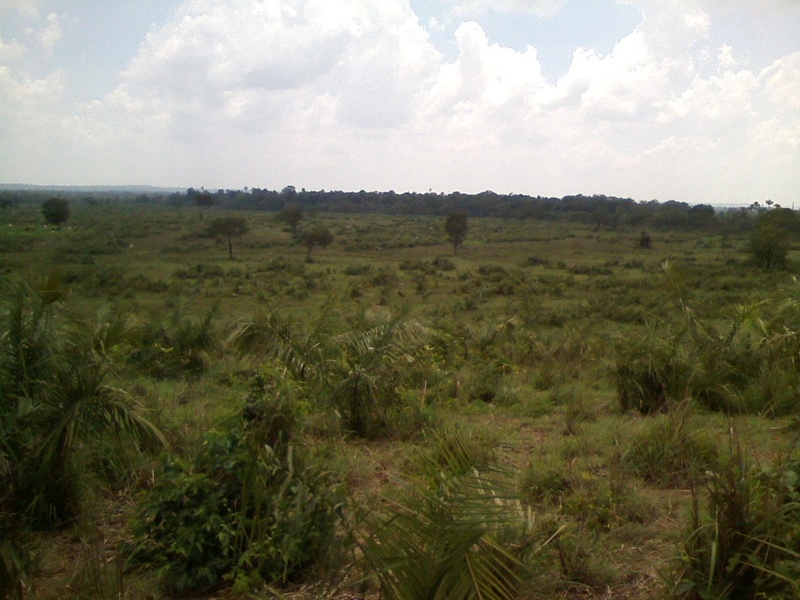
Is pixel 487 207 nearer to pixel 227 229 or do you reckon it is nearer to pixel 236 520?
pixel 227 229

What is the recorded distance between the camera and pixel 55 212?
1323 inches

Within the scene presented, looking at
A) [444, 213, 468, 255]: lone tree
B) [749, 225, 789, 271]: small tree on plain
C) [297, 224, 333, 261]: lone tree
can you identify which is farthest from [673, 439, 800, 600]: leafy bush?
[444, 213, 468, 255]: lone tree

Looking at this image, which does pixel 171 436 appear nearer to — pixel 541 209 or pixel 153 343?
pixel 153 343

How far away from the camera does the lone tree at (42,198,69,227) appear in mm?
32750

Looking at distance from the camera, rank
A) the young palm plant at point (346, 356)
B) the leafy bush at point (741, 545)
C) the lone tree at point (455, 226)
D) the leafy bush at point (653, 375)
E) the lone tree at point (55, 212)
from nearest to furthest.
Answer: the leafy bush at point (741, 545)
the young palm plant at point (346, 356)
the leafy bush at point (653, 375)
the lone tree at point (55, 212)
the lone tree at point (455, 226)

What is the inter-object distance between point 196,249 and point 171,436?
109 ft

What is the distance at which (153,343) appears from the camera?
955 centimetres

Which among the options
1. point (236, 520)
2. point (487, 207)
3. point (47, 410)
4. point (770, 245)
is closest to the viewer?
point (236, 520)

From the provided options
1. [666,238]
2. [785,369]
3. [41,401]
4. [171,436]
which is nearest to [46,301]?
[41,401]

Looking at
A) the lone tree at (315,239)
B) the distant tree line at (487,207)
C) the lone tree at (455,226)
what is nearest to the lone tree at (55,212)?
the distant tree line at (487,207)

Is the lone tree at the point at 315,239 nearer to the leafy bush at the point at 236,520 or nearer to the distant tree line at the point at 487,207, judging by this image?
the distant tree line at the point at 487,207

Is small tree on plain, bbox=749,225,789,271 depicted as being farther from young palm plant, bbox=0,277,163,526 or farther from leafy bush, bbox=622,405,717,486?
young palm plant, bbox=0,277,163,526

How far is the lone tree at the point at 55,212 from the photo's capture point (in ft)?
107

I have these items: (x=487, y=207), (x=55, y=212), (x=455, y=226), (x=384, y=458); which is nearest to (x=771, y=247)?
(x=455, y=226)
